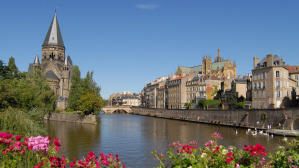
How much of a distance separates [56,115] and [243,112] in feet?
146

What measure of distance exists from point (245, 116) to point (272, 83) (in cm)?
828

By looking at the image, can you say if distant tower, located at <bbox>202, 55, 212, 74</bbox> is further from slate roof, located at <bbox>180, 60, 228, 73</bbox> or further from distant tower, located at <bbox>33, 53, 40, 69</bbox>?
distant tower, located at <bbox>33, 53, 40, 69</bbox>

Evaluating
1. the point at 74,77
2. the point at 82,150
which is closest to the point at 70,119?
the point at 74,77

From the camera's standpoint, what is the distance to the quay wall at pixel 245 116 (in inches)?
1593

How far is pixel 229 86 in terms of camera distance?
7956 cm

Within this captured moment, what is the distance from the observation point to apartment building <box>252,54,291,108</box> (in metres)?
51.2

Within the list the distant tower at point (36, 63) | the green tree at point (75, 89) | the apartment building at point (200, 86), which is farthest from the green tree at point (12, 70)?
the distant tower at point (36, 63)

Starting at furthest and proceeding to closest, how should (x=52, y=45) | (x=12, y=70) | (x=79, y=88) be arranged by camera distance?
(x=52, y=45), (x=79, y=88), (x=12, y=70)

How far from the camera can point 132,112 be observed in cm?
12256

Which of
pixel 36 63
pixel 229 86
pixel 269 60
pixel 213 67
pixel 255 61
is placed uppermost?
pixel 213 67

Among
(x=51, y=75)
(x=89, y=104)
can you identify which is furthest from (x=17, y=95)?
(x=51, y=75)

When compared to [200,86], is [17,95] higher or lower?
lower

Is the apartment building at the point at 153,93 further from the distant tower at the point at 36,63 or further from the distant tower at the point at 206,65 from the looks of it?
the distant tower at the point at 36,63

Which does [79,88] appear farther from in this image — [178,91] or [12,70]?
[178,91]
